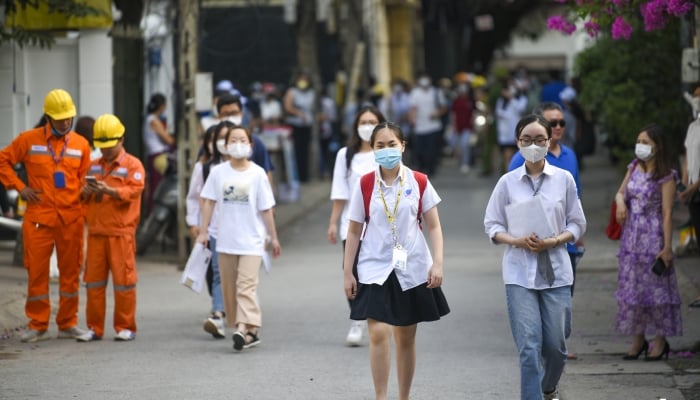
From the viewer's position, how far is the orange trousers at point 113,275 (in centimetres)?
1159

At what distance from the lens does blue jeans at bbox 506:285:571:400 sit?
7.95 meters

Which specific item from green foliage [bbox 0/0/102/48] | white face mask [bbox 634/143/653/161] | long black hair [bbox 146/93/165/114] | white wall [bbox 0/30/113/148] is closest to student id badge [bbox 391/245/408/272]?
white face mask [bbox 634/143/653/161]

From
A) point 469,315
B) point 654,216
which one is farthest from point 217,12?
point 654,216

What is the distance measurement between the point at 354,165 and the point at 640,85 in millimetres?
8835

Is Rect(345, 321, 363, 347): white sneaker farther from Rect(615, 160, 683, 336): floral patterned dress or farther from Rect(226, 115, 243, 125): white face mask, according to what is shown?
Rect(226, 115, 243, 125): white face mask

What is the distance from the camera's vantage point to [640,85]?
19.3 metres

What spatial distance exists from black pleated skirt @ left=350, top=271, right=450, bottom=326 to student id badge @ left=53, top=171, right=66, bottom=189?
13.0 ft

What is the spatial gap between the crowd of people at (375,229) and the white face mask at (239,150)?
1 centimetres

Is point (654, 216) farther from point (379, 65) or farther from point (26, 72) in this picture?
point (379, 65)

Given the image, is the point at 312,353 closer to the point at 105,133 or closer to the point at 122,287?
the point at 122,287

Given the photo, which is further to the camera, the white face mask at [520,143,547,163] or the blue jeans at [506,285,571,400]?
the white face mask at [520,143,547,163]

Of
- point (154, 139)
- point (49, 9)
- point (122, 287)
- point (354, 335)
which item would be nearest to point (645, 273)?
point (354, 335)

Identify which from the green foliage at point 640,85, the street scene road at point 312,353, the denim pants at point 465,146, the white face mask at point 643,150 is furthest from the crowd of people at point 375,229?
the denim pants at point 465,146

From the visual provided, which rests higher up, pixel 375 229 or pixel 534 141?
pixel 534 141
